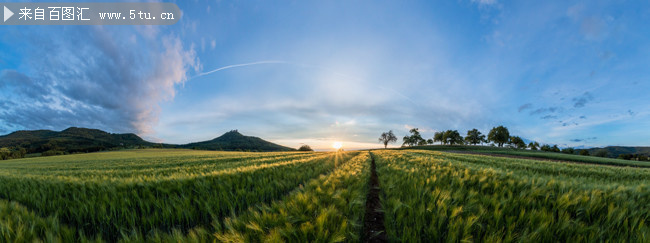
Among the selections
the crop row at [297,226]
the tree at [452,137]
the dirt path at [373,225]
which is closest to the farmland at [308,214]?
the crop row at [297,226]

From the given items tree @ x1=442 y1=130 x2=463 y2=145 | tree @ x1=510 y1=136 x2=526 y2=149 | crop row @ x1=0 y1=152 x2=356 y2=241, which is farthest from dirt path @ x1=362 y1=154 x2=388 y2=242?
tree @ x1=510 y1=136 x2=526 y2=149

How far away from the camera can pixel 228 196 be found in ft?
11.1

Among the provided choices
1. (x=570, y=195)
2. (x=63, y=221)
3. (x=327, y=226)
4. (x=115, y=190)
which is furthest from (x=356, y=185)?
(x=63, y=221)

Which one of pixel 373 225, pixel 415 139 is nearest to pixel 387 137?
pixel 415 139

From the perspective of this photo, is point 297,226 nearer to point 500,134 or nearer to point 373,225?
point 373,225

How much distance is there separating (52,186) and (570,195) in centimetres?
904

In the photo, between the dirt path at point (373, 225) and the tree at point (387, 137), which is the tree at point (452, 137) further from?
the dirt path at point (373, 225)

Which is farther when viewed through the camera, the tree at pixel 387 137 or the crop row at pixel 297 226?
the tree at pixel 387 137

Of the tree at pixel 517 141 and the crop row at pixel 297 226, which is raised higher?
the crop row at pixel 297 226

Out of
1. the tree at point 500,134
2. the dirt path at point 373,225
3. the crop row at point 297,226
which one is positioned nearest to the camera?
the crop row at point 297,226

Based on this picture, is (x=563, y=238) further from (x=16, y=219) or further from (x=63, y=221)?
(x=63, y=221)

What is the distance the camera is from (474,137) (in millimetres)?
92625

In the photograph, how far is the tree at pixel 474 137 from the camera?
92.4 metres

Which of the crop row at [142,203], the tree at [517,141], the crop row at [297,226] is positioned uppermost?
the crop row at [297,226]
